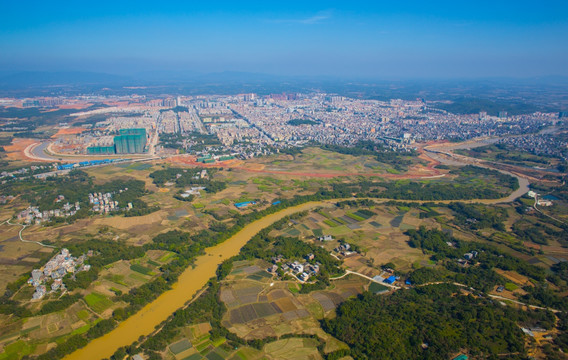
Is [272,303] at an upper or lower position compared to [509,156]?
lower

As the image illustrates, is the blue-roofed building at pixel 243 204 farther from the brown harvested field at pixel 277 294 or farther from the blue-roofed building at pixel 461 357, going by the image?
the blue-roofed building at pixel 461 357

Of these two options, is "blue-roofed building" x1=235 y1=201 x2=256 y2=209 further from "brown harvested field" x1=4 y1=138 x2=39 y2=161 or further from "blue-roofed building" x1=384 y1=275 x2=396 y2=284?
"brown harvested field" x1=4 y1=138 x2=39 y2=161

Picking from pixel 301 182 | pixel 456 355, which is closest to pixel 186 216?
pixel 301 182

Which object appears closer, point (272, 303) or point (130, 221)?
point (272, 303)

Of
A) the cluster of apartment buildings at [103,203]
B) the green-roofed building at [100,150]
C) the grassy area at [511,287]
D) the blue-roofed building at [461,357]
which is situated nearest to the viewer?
the blue-roofed building at [461,357]

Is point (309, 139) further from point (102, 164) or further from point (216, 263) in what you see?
point (216, 263)

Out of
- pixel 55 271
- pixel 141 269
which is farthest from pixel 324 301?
pixel 55 271

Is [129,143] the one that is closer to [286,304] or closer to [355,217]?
[355,217]

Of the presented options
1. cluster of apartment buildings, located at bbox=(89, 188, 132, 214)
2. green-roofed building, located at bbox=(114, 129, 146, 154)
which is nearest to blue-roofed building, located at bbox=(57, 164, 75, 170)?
green-roofed building, located at bbox=(114, 129, 146, 154)

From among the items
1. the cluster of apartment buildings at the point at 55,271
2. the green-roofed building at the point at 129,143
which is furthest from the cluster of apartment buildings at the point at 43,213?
the green-roofed building at the point at 129,143
